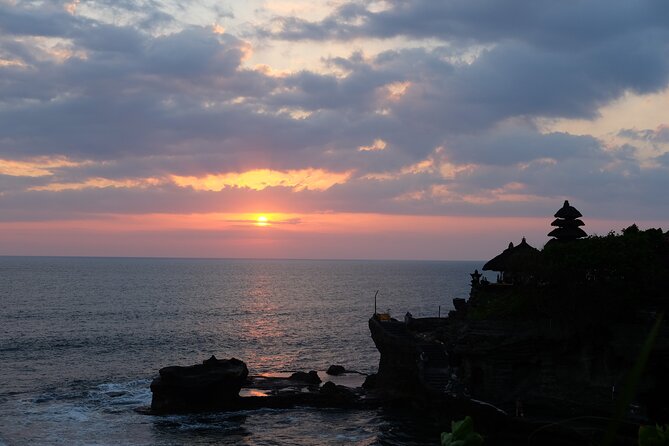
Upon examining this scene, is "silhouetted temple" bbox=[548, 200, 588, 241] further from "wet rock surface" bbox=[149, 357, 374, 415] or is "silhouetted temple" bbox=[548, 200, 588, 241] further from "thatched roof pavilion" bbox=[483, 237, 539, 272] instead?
"wet rock surface" bbox=[149, 357, 374, 415]

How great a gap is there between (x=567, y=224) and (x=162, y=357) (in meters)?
48.3

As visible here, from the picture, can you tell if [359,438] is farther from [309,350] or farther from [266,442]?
[309,350]

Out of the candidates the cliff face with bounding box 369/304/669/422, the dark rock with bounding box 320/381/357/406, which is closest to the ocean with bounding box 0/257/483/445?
the dark rock with bounding box 320/381/357/406

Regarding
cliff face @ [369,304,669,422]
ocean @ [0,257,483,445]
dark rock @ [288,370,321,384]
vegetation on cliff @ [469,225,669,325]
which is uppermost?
vegetation on cliff @ [469,225,669,325]

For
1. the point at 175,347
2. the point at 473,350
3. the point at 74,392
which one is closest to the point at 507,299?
the point at 473,350

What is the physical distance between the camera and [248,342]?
88.6 m

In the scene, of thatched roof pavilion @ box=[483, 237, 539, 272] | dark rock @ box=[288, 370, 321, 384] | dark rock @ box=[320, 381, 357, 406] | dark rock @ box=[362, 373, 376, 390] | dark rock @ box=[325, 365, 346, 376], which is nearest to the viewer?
thatched roof pavilion @ box=[483, 237, 539, 272]

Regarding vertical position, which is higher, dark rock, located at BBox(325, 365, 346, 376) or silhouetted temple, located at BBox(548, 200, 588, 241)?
silhouetted temple, located at BBox(548, 200, 588, 241)

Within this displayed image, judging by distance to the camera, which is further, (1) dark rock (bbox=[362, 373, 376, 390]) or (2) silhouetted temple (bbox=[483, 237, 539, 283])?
(1) dark rock (bbox=[362, 373, 376, 390])

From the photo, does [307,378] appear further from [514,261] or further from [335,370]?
[514,261]

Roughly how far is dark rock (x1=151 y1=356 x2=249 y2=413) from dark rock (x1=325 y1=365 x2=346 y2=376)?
16.4m

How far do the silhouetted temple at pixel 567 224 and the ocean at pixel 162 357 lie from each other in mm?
17275

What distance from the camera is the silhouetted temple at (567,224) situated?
48.4m

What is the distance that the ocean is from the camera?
→ 44.0 m
